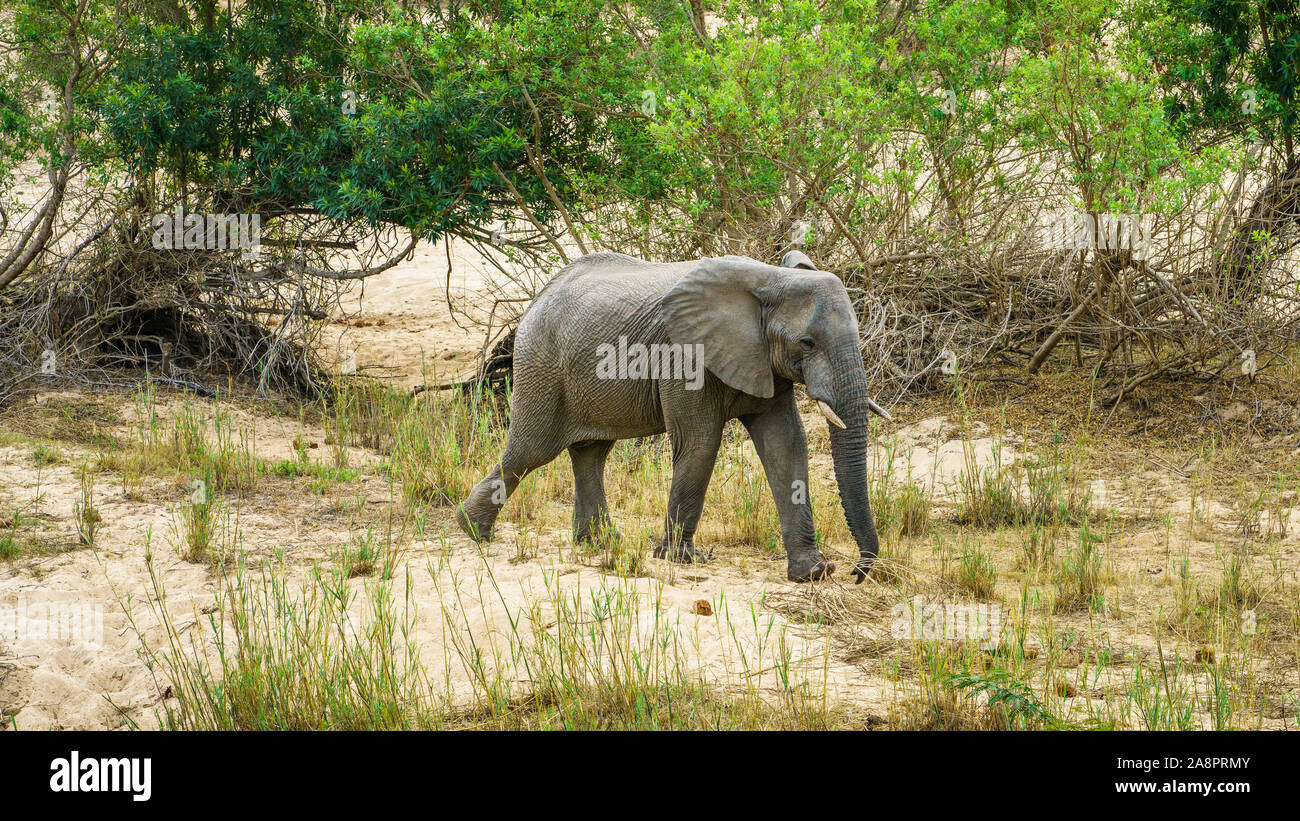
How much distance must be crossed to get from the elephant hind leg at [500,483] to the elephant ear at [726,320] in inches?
48.7

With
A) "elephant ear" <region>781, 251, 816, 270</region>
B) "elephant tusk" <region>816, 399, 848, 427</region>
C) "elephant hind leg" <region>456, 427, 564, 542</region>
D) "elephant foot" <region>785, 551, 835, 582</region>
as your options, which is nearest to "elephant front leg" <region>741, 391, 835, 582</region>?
"elephant foot" <region>785, 551, 835, 582</region>

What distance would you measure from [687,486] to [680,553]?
1.27ft

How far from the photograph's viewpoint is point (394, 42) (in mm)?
10664

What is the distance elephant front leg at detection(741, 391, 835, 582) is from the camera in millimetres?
6449

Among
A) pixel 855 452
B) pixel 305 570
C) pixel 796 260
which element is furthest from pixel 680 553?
pixel 305 570

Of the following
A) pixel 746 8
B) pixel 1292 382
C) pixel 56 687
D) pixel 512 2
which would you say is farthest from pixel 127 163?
pixel 1292 382

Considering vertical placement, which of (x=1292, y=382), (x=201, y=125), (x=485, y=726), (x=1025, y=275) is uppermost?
(x=201, y=125)

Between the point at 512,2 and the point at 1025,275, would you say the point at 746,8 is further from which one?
the point at 1025,275

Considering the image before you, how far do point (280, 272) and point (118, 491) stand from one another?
→ 13.8 ft

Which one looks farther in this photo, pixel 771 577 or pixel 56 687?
pixel 771 577

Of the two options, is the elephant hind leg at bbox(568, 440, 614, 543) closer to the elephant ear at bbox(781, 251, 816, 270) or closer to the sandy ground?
the sandy ground

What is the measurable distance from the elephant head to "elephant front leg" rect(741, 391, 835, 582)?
26 cm

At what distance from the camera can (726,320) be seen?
635 centimetres

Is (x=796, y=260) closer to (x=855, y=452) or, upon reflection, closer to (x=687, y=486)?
(x=855, y=452)
